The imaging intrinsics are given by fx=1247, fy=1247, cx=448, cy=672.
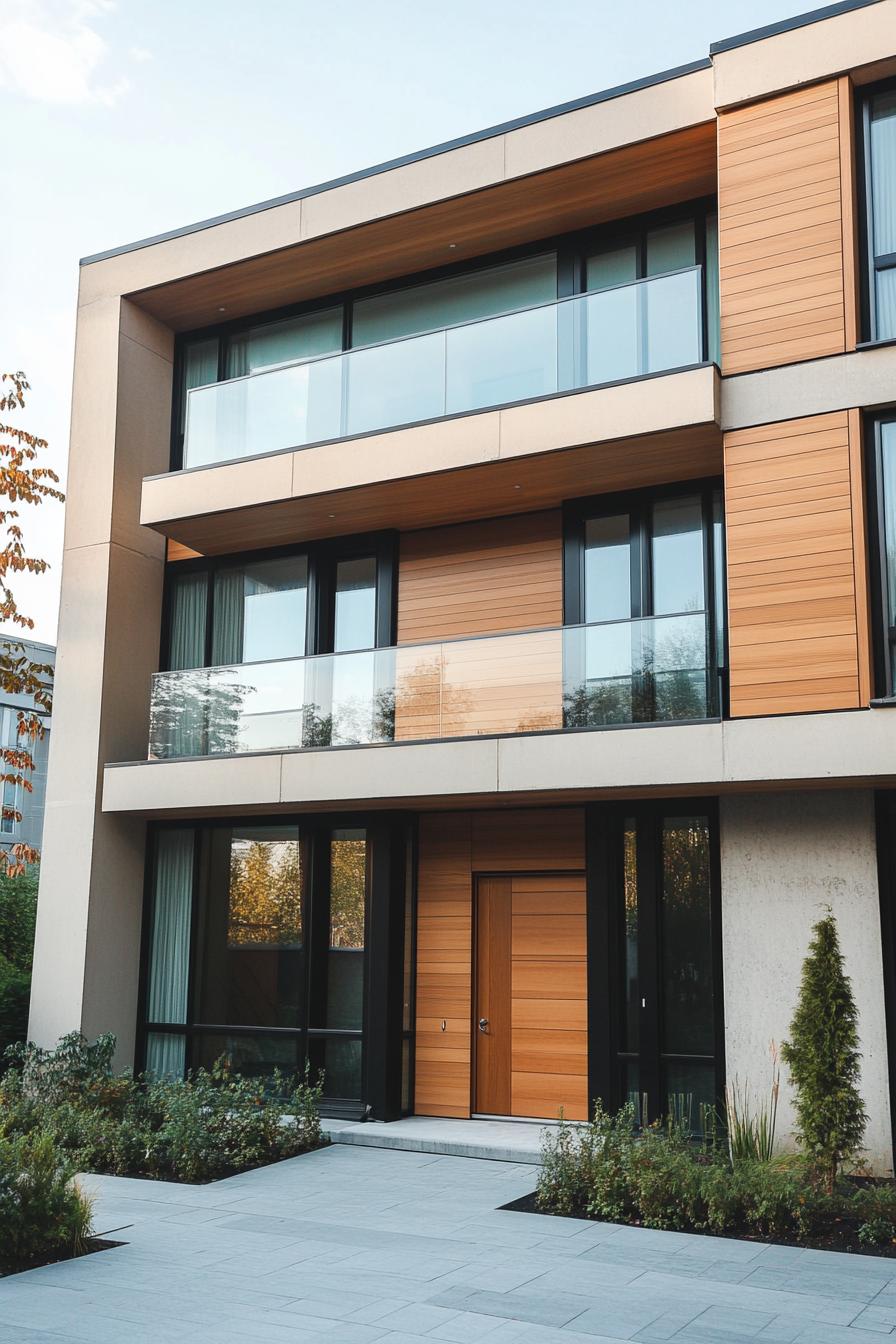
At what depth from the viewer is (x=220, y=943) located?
1439cm

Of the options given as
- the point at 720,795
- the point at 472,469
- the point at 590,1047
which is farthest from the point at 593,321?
the point at 590,1047

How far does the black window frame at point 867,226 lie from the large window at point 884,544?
0.94 m

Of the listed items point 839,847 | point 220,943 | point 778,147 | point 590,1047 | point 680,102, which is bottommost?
point 590,1047

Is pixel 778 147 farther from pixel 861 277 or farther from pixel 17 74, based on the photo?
pixel 17 74

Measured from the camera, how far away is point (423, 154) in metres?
13.4

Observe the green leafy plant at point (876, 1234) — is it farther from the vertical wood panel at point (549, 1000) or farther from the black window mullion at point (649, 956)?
the vertical wood panel at point (549, 1000)

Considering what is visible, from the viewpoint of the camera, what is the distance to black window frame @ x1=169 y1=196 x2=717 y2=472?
12758mm

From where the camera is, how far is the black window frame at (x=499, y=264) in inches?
502

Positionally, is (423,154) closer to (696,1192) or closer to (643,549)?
(643,549)

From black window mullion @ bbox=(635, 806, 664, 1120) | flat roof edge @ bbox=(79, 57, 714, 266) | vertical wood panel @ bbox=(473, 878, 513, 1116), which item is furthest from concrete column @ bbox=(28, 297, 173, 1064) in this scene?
black window mullion @ bbox=(635, 806, 664, 1120)

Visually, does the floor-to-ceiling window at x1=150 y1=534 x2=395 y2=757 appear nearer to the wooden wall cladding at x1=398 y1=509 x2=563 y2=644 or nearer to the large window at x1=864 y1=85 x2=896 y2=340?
the wooden wall cladding at x1=398 y1=509 x2=563 y2=644

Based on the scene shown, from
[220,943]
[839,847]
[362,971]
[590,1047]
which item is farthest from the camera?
[220,943]

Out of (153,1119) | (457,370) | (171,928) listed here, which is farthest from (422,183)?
(153,1119)

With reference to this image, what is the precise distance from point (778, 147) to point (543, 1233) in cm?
935
